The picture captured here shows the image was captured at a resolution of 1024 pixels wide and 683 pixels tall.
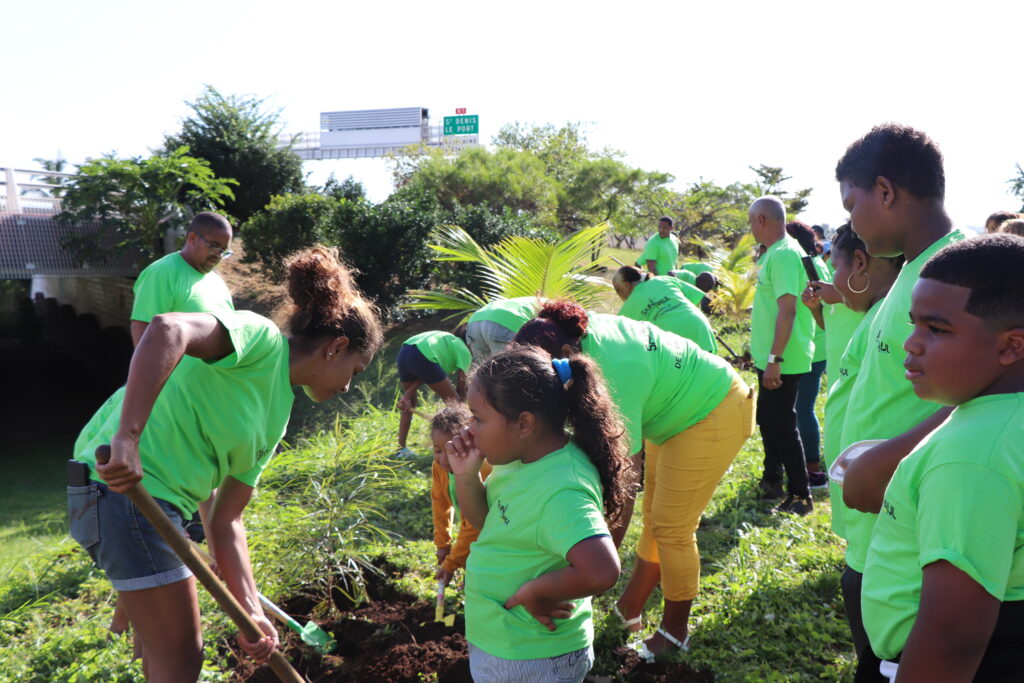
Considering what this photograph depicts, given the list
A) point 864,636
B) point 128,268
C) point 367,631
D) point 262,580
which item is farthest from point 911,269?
point 128,268

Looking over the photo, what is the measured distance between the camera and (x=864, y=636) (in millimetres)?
2064

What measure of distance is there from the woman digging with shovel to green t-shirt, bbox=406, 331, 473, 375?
283 cm

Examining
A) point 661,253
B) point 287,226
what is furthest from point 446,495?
point 287,226

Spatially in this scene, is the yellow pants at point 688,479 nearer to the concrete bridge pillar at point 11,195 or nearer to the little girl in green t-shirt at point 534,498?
the little girl in green t-shirt at point 534,498

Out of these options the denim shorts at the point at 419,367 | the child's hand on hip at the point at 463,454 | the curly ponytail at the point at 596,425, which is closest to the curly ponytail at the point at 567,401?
the curly ponytail at the point at 596,425

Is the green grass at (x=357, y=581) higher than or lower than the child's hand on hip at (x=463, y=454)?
lower

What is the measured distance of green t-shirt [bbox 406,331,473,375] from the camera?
5.52 metres

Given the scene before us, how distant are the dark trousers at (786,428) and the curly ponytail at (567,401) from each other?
3.26 meters

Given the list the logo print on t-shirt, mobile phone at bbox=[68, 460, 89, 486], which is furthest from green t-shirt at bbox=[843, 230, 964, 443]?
mobile phone at bbox=[68, 460, 89, 486]

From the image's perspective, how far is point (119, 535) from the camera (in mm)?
2270

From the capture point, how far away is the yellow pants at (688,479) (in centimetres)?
323

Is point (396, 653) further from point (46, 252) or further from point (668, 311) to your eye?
point (46, 252)

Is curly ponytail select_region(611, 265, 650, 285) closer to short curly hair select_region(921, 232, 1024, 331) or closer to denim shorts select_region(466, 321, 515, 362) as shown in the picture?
denim shorts select_region(466, 321, 515, 362)

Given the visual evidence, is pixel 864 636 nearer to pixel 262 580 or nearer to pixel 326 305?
pixel 326 305
